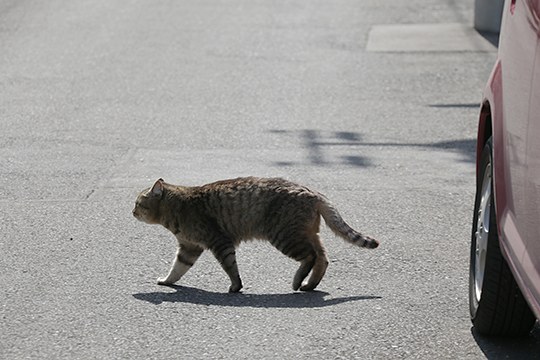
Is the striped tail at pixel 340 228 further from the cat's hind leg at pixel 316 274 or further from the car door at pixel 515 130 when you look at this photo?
the car door at pixel 515 130

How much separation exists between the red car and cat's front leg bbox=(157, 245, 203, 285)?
5.59ft

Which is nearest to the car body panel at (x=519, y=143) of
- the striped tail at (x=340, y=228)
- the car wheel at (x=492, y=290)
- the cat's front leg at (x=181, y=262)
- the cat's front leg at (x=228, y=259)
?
the car wheel at (x=492, y=290)

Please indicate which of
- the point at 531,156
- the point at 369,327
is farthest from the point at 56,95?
the point at 531,156

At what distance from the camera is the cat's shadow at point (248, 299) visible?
683 centimetres

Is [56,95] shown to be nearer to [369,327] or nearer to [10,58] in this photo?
[10,58]

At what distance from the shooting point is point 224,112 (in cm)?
1325

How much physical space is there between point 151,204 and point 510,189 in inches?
113

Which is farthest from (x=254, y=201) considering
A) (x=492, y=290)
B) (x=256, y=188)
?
(x=492, y=290)

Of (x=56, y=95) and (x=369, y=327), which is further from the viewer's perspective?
(x=56, y=95)

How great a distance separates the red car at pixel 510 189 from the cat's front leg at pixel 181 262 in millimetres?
1704

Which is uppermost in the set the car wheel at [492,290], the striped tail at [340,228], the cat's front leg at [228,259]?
the car wheel at [492,290]

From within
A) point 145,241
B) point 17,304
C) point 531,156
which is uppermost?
point 531,156

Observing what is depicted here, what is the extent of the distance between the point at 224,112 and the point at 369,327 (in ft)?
23.4

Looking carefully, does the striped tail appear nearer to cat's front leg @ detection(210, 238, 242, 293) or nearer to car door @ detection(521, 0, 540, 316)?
cat's front leg @ detection(210, 238, 242, 293)
